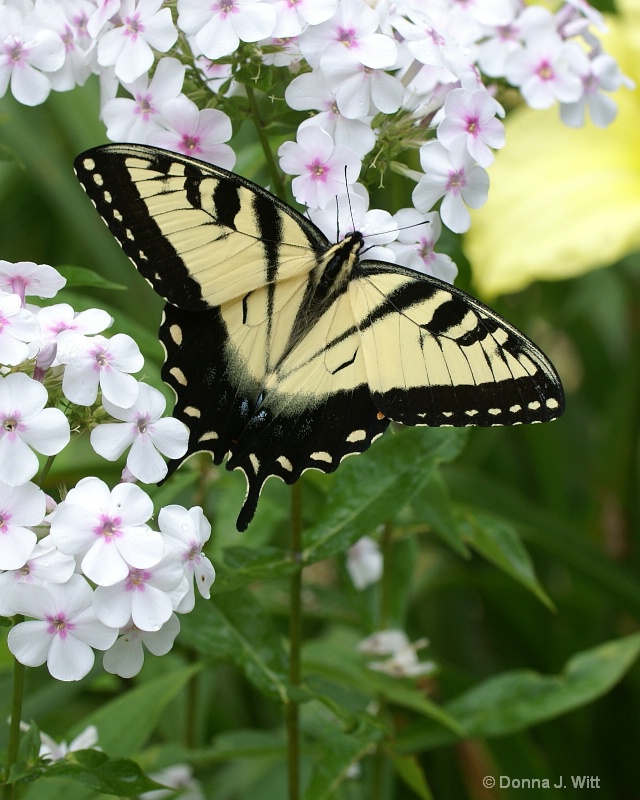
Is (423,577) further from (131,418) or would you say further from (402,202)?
(131,418)

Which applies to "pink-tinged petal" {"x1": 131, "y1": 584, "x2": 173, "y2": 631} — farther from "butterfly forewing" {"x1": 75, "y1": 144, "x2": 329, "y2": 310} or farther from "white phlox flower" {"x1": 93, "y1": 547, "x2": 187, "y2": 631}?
"butterfly forewing" {"x1": 75, "y1": 144, "x2": 329, "y2": 310}

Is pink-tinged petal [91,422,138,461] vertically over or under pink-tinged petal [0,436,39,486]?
under

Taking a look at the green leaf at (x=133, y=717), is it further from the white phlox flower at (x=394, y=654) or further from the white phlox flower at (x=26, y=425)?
the white phlox flower at (x=26, y=425)

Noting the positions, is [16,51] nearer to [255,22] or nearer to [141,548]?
[255,22]

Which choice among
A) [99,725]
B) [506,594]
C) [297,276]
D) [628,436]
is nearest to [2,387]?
[297,276]

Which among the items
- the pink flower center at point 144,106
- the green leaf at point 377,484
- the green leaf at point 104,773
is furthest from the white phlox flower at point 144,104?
the green leaf at point 104,773

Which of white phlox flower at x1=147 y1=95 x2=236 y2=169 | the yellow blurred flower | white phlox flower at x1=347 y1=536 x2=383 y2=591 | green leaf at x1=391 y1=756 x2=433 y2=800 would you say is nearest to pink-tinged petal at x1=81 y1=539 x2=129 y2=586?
white phlox flower at x1=147 y1=95 x2=236 y2=169

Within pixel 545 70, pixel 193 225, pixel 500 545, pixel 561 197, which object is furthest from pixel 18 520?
pixel 561 197
